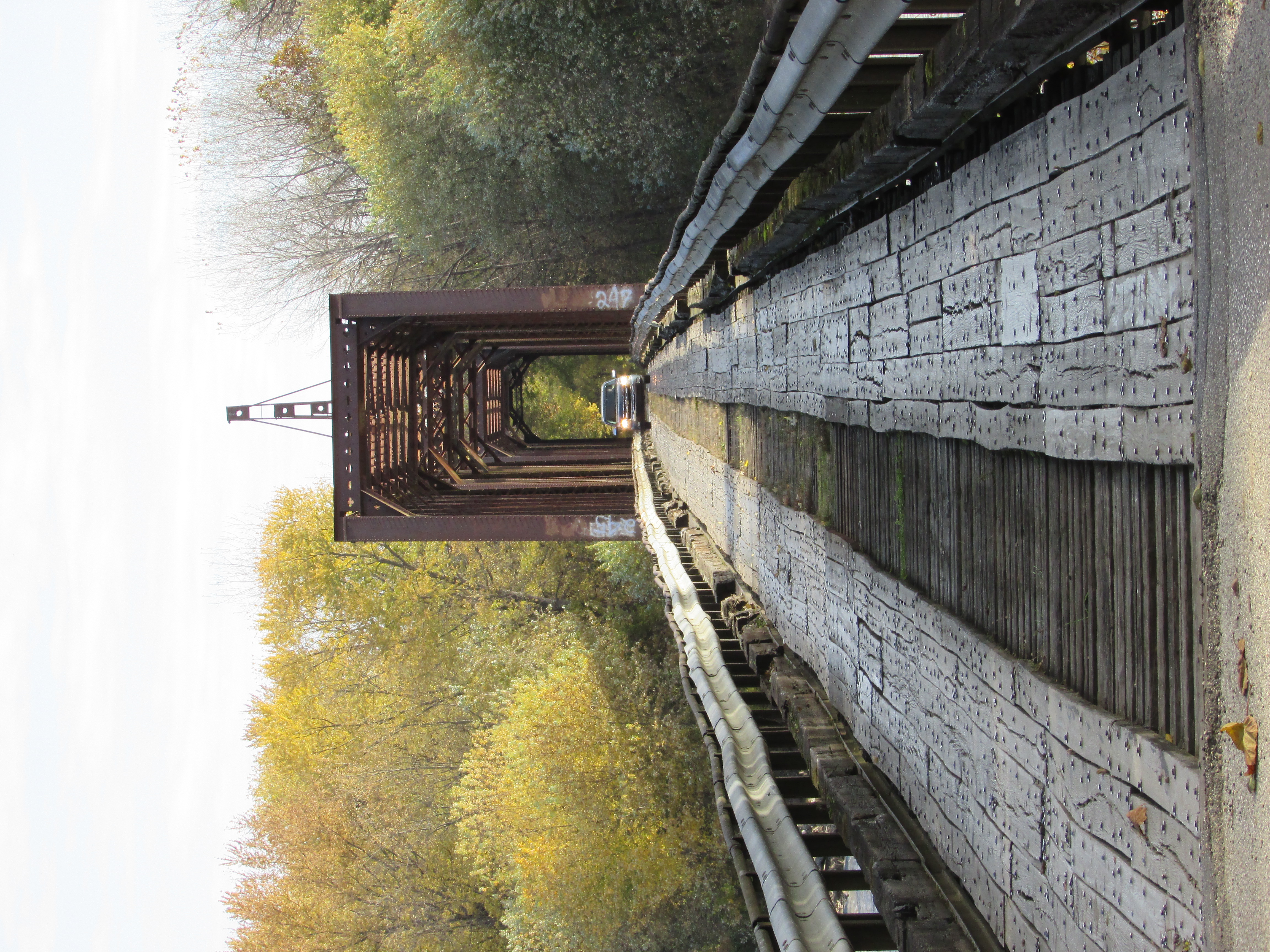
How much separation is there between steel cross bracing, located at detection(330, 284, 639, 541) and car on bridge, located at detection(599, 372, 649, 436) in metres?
1.08

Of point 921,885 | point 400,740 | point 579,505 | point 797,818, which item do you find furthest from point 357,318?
point 400,740

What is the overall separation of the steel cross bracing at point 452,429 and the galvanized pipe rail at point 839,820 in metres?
8.98

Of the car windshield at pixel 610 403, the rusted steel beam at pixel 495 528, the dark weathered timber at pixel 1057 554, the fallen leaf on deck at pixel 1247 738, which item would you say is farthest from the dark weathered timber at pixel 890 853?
the car windshield at pixel 610 403

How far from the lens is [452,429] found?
22.8 meters

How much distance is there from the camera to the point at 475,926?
2695 centimetres

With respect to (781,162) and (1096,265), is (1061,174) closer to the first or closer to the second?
(1096,265)

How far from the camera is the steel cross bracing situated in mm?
15273

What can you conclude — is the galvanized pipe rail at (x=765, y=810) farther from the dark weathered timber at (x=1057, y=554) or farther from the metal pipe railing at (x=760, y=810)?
the dark weathered timber at (x=1057, y=554)

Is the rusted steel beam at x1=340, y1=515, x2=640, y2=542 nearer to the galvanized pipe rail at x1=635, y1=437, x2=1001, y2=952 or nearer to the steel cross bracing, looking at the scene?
the steel cross bracing

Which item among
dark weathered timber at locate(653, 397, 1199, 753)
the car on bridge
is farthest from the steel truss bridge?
the car on bridge

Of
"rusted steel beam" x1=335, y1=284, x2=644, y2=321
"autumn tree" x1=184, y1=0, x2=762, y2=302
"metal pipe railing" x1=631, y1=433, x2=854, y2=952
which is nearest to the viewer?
"metal pipe railing" x1=631, y1=433, x2=854, y2=952

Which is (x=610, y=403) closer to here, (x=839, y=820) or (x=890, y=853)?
(x=839, y=820)

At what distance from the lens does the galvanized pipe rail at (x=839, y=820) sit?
373cm

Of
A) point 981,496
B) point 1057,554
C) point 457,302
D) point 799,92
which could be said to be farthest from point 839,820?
point 457,302
